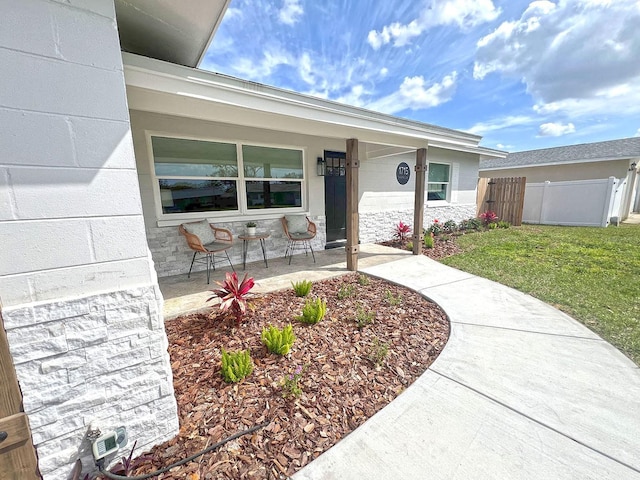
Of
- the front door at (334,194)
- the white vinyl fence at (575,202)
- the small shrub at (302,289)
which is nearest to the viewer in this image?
the small shrub at (302,289)

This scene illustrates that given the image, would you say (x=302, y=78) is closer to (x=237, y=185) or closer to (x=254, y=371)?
(x=237, y=185)

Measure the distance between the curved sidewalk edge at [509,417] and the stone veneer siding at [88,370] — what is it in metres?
0.94

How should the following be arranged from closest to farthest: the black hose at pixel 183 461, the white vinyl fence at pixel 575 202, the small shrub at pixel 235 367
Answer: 1. the black hose at pixel 183 461
2. the small shrub at pixel 235 367
3. the white vinyl fence at pixel 575 202

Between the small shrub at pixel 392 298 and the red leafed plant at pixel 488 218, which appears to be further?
the red leafed plant at pixel 488 218

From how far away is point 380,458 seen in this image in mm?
1380

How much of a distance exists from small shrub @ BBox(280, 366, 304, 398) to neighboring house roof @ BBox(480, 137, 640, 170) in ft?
50.4

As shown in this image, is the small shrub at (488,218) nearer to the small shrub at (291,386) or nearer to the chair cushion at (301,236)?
the chair cushion at (301,236)

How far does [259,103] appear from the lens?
2830 mm

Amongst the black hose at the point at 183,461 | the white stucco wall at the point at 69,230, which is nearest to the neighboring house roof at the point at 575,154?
the black hose at the point at 183,461

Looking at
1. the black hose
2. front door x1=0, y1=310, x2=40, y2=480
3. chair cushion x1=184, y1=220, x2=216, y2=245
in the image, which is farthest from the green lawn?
chair cushion x1=184, y1=220, x2=216, y2=245

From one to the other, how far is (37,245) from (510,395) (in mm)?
2884

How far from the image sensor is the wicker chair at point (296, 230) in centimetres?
507

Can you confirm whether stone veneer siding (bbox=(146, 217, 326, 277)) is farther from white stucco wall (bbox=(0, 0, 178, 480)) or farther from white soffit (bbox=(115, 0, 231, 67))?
white stucco wall (bbox=(0, 0, 178, 480))

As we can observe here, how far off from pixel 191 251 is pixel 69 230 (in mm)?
3436
